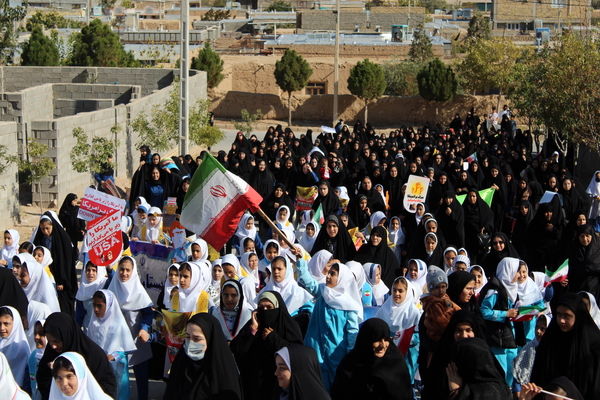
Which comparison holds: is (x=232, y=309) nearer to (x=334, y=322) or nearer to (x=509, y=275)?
(x=334, y=322)

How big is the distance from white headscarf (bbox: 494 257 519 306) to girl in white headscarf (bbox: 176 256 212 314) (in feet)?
6.92

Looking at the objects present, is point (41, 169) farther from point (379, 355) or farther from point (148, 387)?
point (379, 355)

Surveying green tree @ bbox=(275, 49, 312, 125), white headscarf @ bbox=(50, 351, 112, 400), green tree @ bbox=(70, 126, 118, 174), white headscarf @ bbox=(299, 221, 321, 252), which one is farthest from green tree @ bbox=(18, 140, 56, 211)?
green tree @ bbox=(275, 49, 312, 125)

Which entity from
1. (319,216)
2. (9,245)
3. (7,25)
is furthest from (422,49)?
(9,245)

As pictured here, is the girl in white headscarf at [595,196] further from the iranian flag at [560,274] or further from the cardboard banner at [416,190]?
the iranian flag at [560,274]

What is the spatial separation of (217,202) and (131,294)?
2.22m

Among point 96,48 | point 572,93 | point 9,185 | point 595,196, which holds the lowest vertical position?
point 9,185

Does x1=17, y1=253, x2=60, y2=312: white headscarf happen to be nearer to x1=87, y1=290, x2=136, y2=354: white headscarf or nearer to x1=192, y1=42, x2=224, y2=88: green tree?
x1=87, y1=290, x2=136, y2=354: white headscarf

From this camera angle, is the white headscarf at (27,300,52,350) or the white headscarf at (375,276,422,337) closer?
the white headscarf at (27,300,52,350)

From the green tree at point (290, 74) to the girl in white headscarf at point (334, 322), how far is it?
28510 mm

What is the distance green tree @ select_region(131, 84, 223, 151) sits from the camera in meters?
20.6

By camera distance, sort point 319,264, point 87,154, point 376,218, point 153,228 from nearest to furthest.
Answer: point 319,264 < point 153,228 < point 376,218 < point 87,154

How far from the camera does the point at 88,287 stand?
26.8 feet

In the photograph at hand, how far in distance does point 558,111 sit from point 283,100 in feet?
63.8
